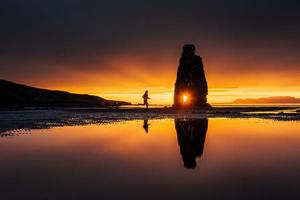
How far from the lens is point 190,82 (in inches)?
3927

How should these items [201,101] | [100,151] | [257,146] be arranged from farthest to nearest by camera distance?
[201,101] → [257,146] → [100,151]

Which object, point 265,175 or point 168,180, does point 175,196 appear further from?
point 265,175

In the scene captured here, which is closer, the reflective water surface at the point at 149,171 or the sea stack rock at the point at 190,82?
the reflective water surface at the point at 149,171

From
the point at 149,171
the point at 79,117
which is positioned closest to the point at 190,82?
the point at 79,117

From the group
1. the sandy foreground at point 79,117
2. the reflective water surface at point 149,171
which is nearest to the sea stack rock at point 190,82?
the sandy foreground at point 79,117

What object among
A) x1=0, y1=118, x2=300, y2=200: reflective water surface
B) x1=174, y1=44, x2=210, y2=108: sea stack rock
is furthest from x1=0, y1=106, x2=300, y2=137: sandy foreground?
x1=174, y1=44, x2=210, y2=108: sea stack rock

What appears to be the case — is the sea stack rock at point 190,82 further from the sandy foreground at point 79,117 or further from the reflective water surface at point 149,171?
the reflective water surface at point 149,171

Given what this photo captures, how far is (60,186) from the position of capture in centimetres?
855

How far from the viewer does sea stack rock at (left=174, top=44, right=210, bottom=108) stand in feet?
323

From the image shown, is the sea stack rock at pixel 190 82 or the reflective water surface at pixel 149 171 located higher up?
the sea stack rock at pixel 190 82

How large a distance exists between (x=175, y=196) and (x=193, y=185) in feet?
3.63

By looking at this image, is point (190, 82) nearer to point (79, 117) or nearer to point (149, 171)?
point (79, 117)

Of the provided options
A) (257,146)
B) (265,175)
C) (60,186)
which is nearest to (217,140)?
(257,146)

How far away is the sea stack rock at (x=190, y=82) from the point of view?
98.3 meters
